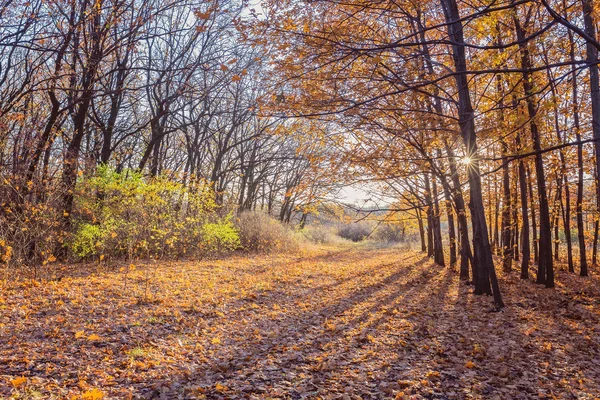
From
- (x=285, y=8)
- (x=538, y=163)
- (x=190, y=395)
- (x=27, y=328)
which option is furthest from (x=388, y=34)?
(x=27, y=328)

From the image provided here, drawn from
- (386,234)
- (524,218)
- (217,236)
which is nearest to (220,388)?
(524,218)

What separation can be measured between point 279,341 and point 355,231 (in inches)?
1352

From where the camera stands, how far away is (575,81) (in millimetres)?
9406

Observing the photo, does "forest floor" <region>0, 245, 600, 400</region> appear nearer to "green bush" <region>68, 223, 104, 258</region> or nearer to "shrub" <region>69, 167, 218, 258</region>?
"green bush" <region>68, 223, 104, 258</region>

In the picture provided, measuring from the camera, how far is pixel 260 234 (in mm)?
16812

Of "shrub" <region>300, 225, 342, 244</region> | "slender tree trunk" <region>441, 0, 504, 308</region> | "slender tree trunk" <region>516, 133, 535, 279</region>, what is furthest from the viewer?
"shrub" <region>300, 225, 342, 244</region>

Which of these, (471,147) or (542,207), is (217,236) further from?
(542,207)

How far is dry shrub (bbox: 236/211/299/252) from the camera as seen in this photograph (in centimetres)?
1659

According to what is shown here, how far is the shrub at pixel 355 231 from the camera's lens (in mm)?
37984

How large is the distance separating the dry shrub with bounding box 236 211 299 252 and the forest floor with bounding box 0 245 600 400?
27.2 ft

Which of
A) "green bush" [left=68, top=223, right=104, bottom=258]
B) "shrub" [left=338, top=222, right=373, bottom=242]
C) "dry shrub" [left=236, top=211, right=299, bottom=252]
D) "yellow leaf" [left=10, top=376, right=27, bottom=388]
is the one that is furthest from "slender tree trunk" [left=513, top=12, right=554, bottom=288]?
"shrub" [left=338, top=222, right=373, bottom=242]

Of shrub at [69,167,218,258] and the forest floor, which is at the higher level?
shrub at [69,167,218,258]

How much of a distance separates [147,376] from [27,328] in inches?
80.8

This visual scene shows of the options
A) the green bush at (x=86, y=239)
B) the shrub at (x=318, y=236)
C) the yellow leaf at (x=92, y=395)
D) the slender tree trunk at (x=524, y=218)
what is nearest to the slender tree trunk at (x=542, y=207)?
the slender tree trunk at (x=524, y=218)
